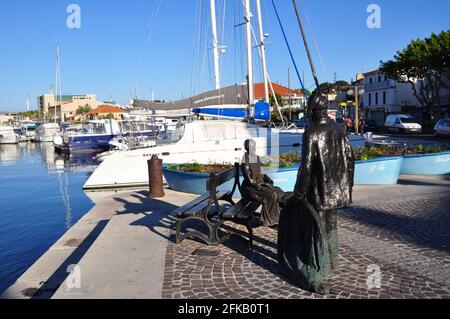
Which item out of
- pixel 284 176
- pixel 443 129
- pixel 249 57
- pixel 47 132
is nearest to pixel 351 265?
pixel 284 176

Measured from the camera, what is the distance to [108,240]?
6457 millimetres

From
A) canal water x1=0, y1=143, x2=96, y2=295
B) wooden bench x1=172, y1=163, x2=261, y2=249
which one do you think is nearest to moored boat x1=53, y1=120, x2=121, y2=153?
canal water x1=0, y1=143, x2=96, y2=295

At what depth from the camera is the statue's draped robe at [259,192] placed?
643 cm

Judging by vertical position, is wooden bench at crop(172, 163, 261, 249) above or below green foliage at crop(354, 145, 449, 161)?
below

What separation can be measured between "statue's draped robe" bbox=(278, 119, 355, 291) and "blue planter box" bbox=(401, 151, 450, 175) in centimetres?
866

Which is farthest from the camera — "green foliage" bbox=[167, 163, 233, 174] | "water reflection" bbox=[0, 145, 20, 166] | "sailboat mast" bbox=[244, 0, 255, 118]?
"water reflection" bbox=[0, 145, 20, 166]

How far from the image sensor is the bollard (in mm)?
10500

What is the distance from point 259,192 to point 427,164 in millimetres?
7919

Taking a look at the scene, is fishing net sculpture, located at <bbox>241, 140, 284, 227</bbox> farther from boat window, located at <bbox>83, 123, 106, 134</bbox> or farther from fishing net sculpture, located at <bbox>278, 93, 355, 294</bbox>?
boat window, located at <bbox>83, 123, 106, 134</bbox>

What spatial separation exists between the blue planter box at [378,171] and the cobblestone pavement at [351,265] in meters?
3.52

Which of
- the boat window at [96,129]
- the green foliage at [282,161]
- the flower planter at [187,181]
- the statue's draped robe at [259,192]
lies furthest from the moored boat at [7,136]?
the statue's draped robe at [259,192]

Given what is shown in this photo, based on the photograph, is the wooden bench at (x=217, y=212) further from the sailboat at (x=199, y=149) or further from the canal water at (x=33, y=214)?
the sailboat at (x=199, y=149)

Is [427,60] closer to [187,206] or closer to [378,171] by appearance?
[378,171]
